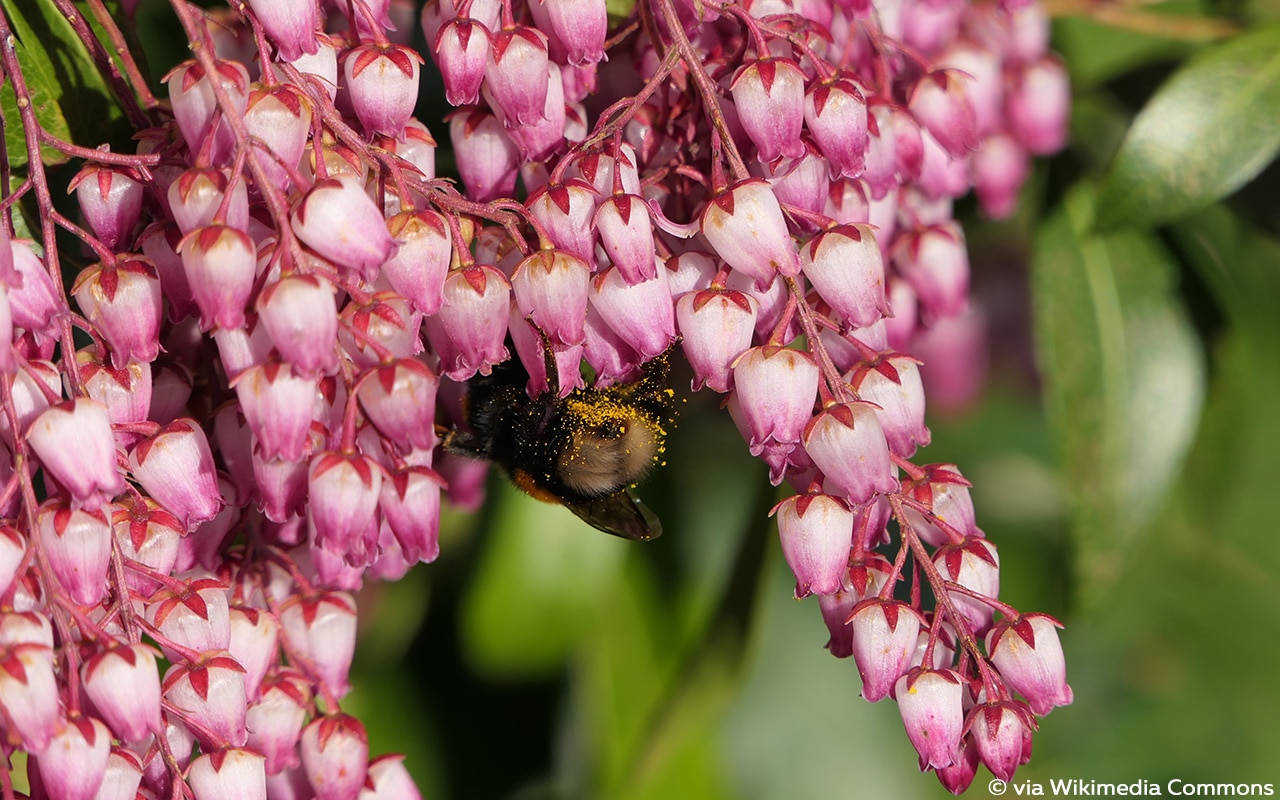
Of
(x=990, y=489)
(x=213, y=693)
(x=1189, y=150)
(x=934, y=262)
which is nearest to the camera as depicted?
(x=213, y=693)

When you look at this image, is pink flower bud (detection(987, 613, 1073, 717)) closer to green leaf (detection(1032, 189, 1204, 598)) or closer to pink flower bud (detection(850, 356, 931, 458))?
pink flower bud (detection(850, 356, 931, 458))

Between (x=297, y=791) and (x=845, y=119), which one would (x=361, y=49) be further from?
(x=297, y=791)

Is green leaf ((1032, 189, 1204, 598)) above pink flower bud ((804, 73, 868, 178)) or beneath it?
beneath

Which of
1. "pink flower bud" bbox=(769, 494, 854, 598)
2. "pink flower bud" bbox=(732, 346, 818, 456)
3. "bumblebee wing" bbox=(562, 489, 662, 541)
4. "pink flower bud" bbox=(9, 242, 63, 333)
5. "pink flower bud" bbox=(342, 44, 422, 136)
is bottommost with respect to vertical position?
"bumblebee wing" bbox=(562, 489, 662, 541)

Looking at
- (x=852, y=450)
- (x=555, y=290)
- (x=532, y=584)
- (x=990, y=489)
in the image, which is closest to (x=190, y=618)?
(x=555, y=290)

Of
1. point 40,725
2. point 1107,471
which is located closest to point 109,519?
point 40,725

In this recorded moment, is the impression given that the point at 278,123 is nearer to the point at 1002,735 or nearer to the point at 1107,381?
the point at 1002,735

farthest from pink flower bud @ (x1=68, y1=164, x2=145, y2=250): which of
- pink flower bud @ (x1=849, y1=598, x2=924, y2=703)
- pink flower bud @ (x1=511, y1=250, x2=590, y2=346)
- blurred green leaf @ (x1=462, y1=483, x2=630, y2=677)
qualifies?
blurred green leaf @ (x1=462, y1=483, x2=630, y2=677)
